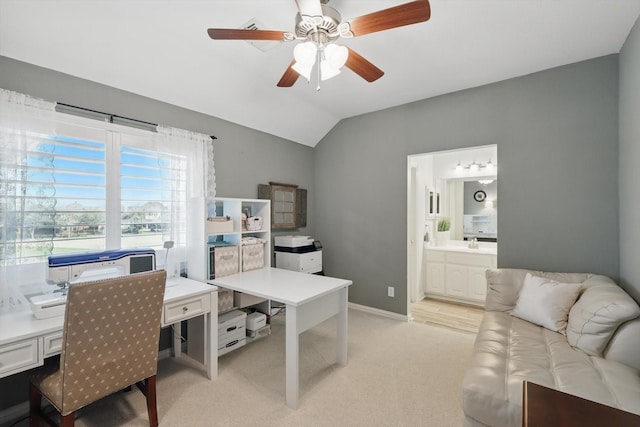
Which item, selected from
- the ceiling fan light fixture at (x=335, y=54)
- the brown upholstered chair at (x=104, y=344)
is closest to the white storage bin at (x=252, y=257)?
the brown upholstered chair at (x=104, y=344)

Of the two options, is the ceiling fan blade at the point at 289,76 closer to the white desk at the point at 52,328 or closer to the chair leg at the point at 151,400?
the white desk at the point at 52,328

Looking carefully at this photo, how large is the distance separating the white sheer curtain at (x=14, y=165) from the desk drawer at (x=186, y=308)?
98cm

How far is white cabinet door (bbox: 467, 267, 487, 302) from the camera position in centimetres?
391

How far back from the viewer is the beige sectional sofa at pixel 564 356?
53.6 inches

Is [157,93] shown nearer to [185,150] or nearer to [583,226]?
[185,150]

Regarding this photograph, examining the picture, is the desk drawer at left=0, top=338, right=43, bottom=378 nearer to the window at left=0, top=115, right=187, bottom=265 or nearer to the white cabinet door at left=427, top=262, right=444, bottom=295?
the window at left=0, top=115, right=187, bottom=265

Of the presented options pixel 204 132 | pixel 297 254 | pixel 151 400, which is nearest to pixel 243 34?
pixel 204 132

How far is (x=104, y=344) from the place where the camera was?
4.91ft

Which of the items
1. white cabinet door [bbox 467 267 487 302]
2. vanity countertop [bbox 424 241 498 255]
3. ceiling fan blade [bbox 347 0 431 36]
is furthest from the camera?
vanity countertop [bbox 424 241 498 255]

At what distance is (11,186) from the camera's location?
1.81 m

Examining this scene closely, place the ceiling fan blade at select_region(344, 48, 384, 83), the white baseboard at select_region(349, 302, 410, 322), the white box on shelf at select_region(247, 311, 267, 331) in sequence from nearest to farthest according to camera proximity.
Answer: the ceiling fan blade at select_region(344, 48, 384, 83)
the white box on shelf at select_region(247, 311, 267, 331)
the white baseboard at select_region(349, 302, 410, 322)

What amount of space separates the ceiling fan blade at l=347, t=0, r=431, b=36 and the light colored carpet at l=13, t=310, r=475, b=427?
2.34 meters

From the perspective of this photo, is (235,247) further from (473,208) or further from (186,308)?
(473,208)

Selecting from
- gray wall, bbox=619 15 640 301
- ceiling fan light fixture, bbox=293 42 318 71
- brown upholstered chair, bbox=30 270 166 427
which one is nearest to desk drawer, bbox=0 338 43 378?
brown upholstered chair, bbox=30 270 166 427
